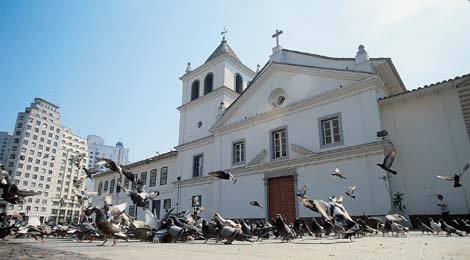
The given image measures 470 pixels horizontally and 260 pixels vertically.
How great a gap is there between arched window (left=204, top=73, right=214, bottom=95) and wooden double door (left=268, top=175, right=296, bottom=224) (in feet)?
41.3

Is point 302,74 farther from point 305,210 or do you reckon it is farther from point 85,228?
point 85,228

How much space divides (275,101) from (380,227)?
10808 millimetres

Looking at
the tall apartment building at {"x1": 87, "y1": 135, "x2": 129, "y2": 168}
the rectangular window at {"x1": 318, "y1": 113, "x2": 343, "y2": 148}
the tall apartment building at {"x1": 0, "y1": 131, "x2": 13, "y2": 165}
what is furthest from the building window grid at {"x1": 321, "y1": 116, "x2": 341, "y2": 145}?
the tall apartment building at {"x1": 87, "y1": 135, "x2": 129, "y2": 168}

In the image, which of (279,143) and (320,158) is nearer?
(320,158)

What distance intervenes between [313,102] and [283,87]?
2884 millimetres

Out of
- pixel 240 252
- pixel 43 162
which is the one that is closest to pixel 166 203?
pixel 240 252

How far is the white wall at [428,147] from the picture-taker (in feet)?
41.0

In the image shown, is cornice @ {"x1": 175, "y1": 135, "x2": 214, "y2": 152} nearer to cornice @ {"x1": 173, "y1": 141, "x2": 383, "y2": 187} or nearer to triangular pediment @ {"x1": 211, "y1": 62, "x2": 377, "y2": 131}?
triangular pediment @ {"x1": 211, "y1": 62, "x2": 377, "y2": 131}

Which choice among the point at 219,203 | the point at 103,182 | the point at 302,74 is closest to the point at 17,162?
the point at 103,182

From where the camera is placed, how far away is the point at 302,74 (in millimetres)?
18000

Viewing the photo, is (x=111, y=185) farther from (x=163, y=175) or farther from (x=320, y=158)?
(x=320, y=158)

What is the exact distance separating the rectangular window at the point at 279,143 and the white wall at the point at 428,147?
19.1ft

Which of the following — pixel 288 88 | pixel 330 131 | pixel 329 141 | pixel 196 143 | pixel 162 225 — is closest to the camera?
pixel 162 225

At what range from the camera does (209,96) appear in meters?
25.6
